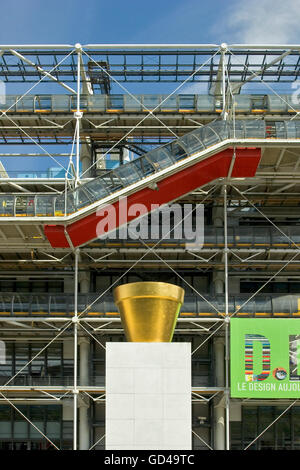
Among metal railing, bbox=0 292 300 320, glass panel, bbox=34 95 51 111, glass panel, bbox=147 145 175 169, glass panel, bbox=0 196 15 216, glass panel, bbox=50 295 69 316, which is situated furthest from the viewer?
glass panel, bbox=34 95 51 111

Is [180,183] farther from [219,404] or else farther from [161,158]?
[219,404]

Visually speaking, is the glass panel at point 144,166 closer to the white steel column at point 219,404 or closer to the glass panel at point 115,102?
the glass panel at point 115,102

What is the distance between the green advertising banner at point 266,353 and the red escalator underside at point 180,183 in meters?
5.05

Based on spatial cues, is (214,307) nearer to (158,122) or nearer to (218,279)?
(218,279)

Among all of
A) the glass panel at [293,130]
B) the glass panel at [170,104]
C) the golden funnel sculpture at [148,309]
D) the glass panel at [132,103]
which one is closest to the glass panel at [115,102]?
the glass panel at [132,103]

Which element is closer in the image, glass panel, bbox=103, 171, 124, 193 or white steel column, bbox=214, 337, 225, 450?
glass panel, bbox=103, 171, 124, 193

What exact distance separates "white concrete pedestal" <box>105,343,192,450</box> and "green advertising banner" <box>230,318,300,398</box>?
8.85 metres

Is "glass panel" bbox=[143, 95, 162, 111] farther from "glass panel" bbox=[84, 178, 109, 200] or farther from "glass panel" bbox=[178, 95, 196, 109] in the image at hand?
"glass panel" bbox=[84, 178, 109, 200]

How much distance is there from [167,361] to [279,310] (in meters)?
10.6

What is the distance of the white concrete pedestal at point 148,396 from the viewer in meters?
18.9

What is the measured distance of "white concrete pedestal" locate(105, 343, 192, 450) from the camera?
18.9m

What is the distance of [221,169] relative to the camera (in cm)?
2722

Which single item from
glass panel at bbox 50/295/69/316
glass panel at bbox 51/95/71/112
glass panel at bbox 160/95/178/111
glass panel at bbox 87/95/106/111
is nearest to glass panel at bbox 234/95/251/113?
glass panel at bbox 160/95/178/111
